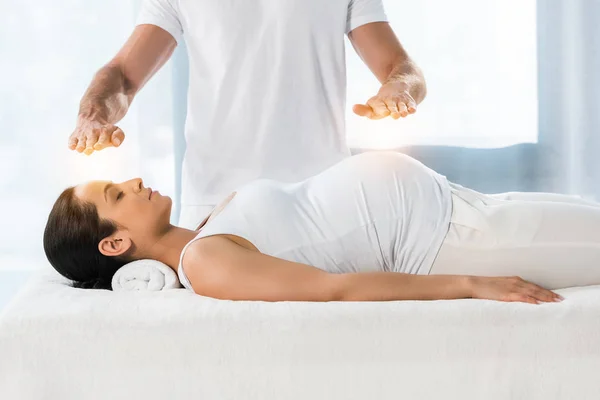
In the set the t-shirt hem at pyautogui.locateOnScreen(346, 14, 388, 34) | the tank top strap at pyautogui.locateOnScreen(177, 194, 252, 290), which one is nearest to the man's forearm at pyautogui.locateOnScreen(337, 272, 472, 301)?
the tank top strap at pyautogui.locateOnScreen(177, 194, 252, 290)

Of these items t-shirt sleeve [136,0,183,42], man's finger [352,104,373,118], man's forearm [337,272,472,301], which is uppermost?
t-shirt sleeve [136,0,183,42]

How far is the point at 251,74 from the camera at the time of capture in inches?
86.8

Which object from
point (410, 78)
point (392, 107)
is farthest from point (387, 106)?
point (410, 78)

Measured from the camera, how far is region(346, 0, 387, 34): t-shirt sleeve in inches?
88.9

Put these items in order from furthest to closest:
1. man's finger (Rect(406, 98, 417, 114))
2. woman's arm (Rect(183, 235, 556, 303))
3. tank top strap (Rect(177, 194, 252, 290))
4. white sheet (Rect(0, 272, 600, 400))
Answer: man's finger (Rect(406, 98, 417, 114)) → tank top strap (Rect(177, 194, 252, 290)) → woman's arm (Rect(183, 235, 556, 303)) → white sheet (Rect(0, 272, 600, 400))

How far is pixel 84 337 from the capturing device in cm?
139

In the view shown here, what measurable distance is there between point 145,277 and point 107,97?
0.55m

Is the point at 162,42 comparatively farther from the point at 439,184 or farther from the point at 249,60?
the point at 439,184

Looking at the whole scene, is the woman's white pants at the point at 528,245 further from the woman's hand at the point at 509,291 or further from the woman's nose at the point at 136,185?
the woman's nose at the point at 136,185

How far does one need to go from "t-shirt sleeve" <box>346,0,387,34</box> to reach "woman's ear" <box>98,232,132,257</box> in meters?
0.95

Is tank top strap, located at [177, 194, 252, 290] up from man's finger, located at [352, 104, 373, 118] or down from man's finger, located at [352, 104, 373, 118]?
down

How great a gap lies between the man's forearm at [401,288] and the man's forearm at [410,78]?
0.59 metres

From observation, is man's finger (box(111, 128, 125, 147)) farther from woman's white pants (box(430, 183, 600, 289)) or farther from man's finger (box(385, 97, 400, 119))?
woman's white pants (box(430, 183, 600, 289))

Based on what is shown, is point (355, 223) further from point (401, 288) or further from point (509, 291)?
point (509, 291)
